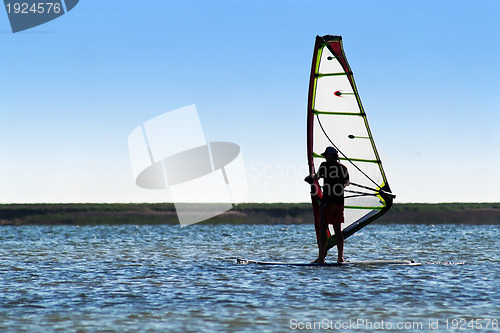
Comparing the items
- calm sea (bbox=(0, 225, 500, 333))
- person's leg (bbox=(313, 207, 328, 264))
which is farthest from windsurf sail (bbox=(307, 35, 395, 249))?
calm sea (bbox=(0, 225, 500, 333))

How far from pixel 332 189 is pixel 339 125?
1.68 m

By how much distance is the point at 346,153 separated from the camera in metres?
13.2

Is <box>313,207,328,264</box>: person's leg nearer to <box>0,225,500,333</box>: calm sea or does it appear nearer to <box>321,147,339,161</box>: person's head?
<box>0,225,500,333</box>: calm sea

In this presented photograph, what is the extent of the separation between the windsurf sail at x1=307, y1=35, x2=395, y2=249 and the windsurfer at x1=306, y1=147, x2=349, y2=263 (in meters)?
0.76

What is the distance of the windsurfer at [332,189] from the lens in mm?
11773

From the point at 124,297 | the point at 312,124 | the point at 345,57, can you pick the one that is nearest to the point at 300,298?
the point at 124,297

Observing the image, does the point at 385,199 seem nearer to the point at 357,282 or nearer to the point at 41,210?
the point at 357,282

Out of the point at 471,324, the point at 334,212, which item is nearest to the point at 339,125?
the point at 334,212

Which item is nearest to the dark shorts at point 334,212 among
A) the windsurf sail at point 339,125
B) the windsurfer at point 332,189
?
the windsurfer at point 332,189

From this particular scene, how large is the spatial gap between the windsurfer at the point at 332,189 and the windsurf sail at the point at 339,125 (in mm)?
758

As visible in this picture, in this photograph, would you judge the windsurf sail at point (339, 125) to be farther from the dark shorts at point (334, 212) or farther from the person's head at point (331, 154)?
the person's head at point (331, 154)

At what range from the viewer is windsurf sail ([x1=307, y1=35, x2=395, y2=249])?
42.6ft

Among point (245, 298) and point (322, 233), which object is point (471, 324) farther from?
point (322, 233)

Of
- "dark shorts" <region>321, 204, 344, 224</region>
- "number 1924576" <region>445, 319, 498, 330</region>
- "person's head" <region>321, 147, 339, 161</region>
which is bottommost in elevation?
"number 1924576" <region>445, 319, 498, 330</region>
